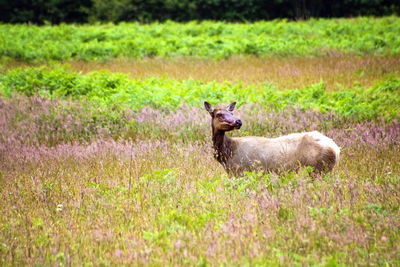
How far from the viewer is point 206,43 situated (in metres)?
19.5

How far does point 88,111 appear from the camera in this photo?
9219 millimetres

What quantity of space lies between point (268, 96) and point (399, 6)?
3841 cm

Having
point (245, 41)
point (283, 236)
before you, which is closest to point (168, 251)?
point (283, 236)

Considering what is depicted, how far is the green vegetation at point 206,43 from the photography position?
1761cm

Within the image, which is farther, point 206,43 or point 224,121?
point 206,43

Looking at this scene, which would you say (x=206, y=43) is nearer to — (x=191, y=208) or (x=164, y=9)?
(x=191, y=208)

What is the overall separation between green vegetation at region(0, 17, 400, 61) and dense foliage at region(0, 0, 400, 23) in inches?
691

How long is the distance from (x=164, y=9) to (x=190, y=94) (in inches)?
1318

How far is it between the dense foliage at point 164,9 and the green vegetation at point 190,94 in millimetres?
29021

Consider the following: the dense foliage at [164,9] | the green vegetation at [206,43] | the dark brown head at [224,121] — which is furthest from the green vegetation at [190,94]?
the dense foliage at [164,9]

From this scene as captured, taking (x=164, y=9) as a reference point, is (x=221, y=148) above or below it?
below

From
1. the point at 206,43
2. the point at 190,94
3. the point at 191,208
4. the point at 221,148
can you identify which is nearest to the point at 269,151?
the point at 221,148


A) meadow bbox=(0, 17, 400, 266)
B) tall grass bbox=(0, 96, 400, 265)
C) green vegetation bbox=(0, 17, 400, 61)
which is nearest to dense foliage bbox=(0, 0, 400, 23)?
green vegetation bbox=(0, 17, 400, 61)

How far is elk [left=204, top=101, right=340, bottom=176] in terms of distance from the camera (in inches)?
199
